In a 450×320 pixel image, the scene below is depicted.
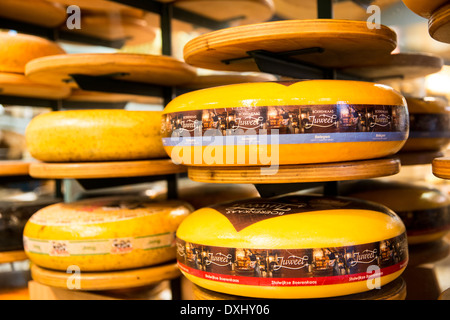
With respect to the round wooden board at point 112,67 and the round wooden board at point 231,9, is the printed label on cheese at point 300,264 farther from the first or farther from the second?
the round wooden board at point 231,9

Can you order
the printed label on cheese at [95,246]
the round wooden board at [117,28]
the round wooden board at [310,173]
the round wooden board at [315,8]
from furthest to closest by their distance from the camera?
the round wooden board at [117,28]
the round wooden board at [315,8]
the printed label on cheese at [95,246]
the round wooden board at [310,173]

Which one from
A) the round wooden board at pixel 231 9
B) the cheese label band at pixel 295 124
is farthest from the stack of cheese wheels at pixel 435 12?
the round wooden board at pixel 231 9

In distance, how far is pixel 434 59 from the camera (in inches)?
73.5

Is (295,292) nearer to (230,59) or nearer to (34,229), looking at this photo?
(230,59)

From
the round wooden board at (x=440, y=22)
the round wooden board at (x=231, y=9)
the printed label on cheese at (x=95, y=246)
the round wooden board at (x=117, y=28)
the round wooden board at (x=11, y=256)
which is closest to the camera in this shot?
the round wooden board at (x=440, y=22)

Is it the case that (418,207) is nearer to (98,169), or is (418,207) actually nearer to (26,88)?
(98,169)

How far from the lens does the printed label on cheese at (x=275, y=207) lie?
1.23 m

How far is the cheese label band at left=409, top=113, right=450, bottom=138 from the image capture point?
1.79 metres

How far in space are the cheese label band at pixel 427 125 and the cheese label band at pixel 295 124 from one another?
0.67 meters

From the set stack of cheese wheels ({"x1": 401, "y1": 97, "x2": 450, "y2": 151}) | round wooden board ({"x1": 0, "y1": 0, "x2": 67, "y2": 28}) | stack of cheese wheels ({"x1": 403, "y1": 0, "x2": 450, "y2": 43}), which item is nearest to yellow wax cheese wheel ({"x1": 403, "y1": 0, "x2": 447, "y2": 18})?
stack of cheese wheels ({"x1": 403, "y1": 0, "x2": 450, "y2": 43})

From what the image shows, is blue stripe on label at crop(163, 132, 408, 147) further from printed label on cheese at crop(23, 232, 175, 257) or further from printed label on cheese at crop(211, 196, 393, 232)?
printed label on cheese at crop(23, 232, 175, 257)

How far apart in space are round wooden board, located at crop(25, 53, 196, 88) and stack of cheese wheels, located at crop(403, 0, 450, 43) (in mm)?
860

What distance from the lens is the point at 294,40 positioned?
1210 mm

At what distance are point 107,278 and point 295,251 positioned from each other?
0.73m
